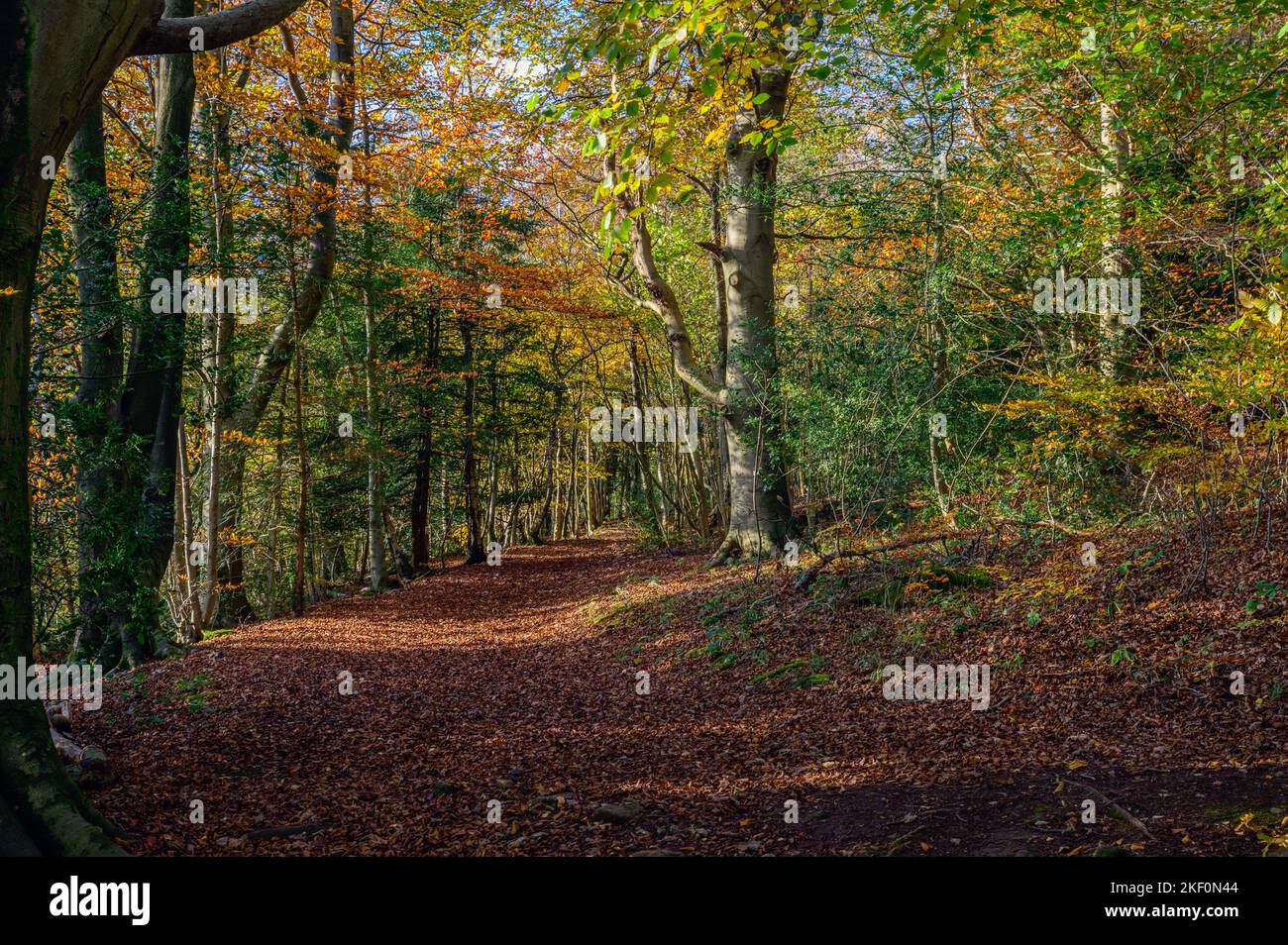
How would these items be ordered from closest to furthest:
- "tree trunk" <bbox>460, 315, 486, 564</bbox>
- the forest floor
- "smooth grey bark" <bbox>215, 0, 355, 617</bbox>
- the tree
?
1. the tree
2. the forest floor
3. "smooth grey bark" <bbox>215, 0, 355, 617</bbox>
4. "tree trunk" <bbox>460, 315, 486, 564</bbox>

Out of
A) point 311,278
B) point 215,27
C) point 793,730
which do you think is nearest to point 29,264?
point 215,27

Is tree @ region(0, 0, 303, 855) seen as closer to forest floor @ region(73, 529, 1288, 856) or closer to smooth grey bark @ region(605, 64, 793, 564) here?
forest floor @ region(73, 529, 1288, 856)

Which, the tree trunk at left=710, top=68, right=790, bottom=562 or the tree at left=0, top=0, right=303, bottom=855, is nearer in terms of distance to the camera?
the tree at left=0, top=0, right=303, bottom=855

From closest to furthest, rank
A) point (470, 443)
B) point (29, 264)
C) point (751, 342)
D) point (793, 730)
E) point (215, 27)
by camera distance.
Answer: point (29, 264), point (215, 27), point (793, 730), point (751, 342), point (470, 443)

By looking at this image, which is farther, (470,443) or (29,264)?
(470,443)

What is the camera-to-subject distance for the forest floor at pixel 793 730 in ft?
15.1

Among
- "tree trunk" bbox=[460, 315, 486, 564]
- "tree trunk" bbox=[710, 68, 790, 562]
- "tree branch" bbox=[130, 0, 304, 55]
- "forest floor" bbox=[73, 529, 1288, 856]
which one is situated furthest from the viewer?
"tree trunk" bbox=[460, 315, 486, 564]

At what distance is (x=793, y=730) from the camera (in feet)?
22.1

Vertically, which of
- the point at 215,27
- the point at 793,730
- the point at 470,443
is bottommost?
the point at 793,730

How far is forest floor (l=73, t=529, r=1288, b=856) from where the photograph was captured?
4590mm

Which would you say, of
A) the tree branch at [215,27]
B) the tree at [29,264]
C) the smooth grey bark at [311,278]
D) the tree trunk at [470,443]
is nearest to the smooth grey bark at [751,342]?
the smooth grey bark at [311,278]

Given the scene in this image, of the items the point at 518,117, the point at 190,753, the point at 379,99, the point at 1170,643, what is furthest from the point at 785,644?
the point at 379,99

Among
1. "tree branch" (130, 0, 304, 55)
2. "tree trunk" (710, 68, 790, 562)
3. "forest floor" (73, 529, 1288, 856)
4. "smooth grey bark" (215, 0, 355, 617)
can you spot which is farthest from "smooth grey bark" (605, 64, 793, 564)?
"tree branch" (130, 0, 304, 55)

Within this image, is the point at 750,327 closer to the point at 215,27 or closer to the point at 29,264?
the point at 215,27
